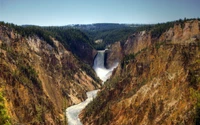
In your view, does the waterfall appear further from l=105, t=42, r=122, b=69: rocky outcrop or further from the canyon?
→ the canyon

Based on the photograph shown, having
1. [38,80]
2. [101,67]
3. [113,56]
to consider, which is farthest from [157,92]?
[113,56]

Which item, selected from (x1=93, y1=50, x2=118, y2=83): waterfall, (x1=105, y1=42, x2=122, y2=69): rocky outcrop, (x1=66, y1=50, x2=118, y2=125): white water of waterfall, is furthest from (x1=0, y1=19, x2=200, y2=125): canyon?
(x1=105, y1=42, x2=122, y2=69): rocky outcrop

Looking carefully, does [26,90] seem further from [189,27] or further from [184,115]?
[189,27]

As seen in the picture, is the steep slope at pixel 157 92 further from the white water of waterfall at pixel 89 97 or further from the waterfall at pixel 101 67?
the waterfall at pixel 101 67

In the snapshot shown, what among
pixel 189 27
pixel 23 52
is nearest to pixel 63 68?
pixel 23 52

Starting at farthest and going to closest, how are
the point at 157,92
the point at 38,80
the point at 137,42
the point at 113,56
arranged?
the point at 113,56 → the point at 137,42 → the point at 38,80 → the point at 157,92

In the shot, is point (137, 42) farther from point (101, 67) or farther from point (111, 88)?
point (111, 88)
